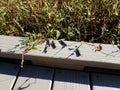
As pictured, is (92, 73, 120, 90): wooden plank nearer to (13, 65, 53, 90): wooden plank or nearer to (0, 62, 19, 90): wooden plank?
(13, 65, 53, 90): wooden plank

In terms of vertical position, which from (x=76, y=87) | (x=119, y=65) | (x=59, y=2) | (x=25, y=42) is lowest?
(x=76, y=87)

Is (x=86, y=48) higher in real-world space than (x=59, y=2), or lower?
lower

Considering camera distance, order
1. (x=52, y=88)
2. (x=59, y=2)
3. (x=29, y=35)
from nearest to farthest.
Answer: (x=52, y=88)
(x=29, y=35)
(x=59, y=2)

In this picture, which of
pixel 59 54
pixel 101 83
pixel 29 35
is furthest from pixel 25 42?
pixel 101 83

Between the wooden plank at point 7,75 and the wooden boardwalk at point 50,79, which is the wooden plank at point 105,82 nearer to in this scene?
the wooden boardwalk at point 50,79

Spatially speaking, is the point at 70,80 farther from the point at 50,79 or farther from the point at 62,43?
the point at 62,43

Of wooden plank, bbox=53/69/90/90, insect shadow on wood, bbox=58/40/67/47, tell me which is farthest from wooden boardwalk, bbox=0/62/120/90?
insect shadow on wood, bbox=58/40/67/47

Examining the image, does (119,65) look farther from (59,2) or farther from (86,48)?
(59,2)
